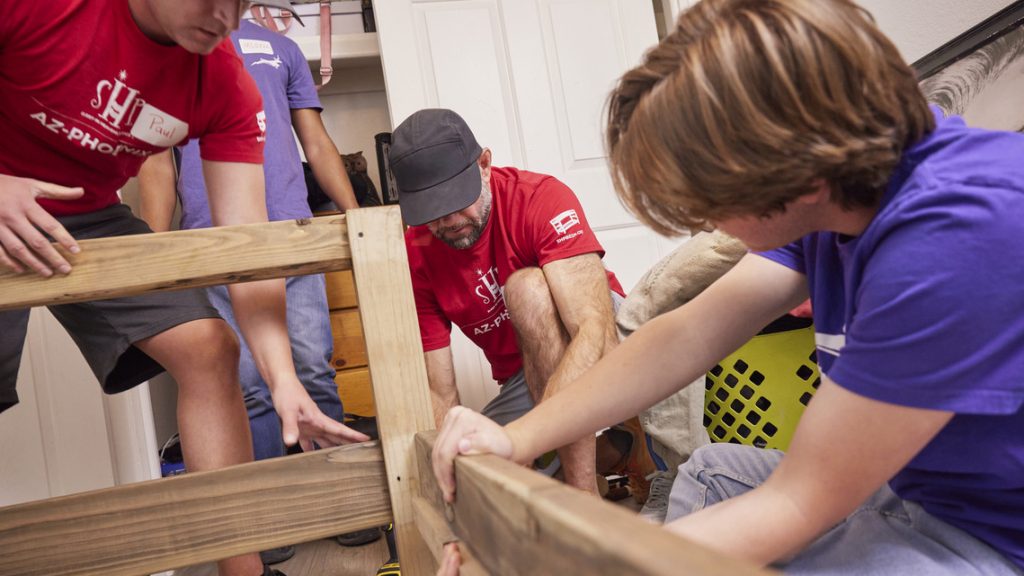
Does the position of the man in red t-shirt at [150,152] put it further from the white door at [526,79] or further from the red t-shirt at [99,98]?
the white door at [526,79]

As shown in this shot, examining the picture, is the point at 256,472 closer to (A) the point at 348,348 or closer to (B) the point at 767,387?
(B) the point at 767,387

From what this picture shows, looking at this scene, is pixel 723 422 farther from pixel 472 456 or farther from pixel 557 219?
pixel 472 456

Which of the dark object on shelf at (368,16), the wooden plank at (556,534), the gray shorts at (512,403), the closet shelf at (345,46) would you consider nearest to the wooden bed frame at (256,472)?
the wooden plank at (556,534)

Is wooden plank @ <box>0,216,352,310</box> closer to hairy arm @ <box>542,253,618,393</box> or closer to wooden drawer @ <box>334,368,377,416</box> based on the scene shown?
hairy arm @ <box>542,253,618,393</box>

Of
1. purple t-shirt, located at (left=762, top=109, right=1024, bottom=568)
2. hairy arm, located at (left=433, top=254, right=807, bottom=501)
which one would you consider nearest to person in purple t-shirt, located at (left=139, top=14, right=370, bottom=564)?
hairy arm, located at (left=433, top=254, right=807, bottom=501)

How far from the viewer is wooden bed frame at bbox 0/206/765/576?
0.81m

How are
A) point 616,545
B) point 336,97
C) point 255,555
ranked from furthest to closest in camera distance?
point 336,97, point 255,555, point 616,545

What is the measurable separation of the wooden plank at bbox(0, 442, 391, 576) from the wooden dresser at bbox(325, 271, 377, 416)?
1610 mm

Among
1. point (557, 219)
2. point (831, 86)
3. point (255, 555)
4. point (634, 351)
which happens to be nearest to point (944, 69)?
point (557, 219)

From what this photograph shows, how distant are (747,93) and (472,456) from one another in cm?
34

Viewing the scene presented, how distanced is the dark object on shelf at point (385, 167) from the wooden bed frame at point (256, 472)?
187 cm

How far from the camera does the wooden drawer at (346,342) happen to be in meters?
2.50

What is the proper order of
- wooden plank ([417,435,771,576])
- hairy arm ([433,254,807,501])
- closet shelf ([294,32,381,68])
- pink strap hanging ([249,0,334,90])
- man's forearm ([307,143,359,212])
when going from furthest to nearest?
closet shelf ([294,32,381,68]) → pink strap hanging ([249,0,334,90]) → man's forearm ([307,143,359,212]) → hairy arm ([433,254,807,501]) → wooden plank ([417,435,771,576])

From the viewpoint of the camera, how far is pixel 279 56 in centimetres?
201
